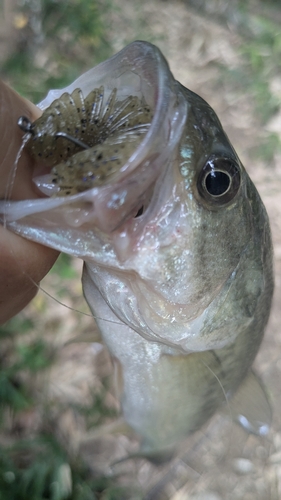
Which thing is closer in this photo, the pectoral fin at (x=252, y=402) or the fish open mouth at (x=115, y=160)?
the fish open mouth at (x=115, y=160)

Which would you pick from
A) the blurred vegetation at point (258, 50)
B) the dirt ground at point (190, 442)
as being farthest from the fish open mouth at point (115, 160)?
the blurred vegetation at point (258, 50)

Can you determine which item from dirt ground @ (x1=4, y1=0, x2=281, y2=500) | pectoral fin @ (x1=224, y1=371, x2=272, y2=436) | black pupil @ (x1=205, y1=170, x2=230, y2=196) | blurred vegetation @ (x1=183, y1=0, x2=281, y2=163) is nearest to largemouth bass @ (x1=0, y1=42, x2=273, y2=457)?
black pupil @ (x1=205, y1=170, x2=230, y2=196)

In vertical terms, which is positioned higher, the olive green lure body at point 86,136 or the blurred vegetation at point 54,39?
the blurred vegetation at point 54,39

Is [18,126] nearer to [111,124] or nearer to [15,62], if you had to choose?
[111,124]

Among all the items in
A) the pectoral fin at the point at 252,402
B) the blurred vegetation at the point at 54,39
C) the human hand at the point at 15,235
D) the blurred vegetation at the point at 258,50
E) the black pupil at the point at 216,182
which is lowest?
the pectoral fin at the point at 252,402

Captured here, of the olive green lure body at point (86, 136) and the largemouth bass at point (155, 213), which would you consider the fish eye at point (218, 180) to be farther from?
the olive green lure body at point (86, 136)

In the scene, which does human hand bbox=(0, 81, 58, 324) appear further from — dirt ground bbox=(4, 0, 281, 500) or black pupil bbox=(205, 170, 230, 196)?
dirt ground bbox=(4, 0, 281, 500)

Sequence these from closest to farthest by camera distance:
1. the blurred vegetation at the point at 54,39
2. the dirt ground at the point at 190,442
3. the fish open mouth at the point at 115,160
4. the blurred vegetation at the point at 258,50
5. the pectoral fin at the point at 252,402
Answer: the fish open mouth at the point at 115,160 < the pectoral fin at the point at 252,402 < the dirt ground at the point at 190,442 < the blurred vegetation at the point at 54,39 < the blurred vegetation at the point at 258,50
